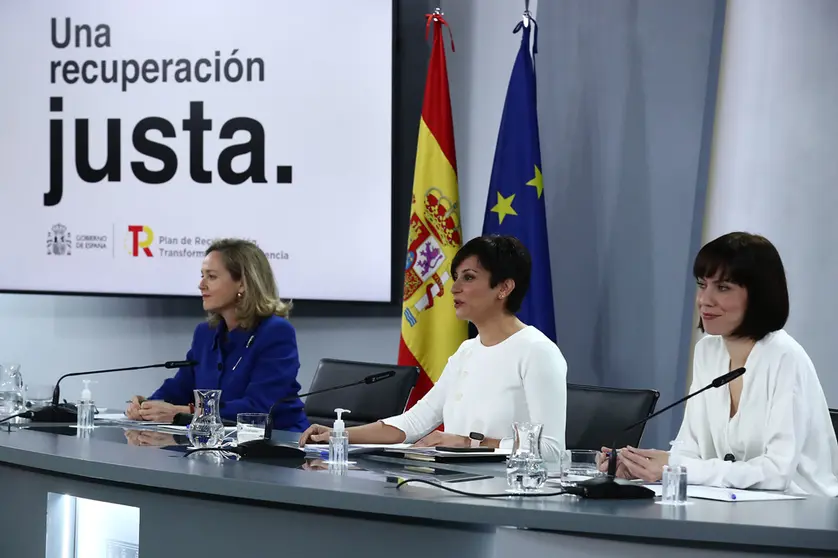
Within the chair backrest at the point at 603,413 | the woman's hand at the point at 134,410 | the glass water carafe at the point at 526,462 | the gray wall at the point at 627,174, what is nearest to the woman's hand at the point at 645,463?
the glass water carafe at the point at 526,462

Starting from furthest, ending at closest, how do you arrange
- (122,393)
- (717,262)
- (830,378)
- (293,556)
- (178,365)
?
1. (122,393)
2. (830,378)
3. (178,365)
4. (717,262)
5. (293,556)

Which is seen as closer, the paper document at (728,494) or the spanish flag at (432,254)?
the paper document at (728,494)

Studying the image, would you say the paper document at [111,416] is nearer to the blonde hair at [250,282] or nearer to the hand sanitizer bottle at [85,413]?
the hand sanitizer bottle at [85,413]

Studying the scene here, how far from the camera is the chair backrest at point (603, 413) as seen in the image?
2.93 meters

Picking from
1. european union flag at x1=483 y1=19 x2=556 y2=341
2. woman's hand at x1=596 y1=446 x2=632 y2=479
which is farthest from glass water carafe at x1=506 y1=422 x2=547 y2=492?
european union flag at x1=483 y1=19 x2=556 y2=341

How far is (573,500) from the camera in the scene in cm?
200

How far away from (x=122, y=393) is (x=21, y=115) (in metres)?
1.45

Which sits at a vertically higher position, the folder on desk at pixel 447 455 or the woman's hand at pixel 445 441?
the folder on desk at pixel 447 455

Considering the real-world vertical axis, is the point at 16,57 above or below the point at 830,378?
above

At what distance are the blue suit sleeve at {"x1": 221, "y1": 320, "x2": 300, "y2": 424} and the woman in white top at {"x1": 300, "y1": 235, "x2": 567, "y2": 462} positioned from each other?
550mm

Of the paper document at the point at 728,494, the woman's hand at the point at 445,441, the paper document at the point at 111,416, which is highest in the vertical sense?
the paper document at the point at 728,494

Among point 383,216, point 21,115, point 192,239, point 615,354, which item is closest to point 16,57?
point 21,115

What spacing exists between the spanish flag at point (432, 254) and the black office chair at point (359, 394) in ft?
2.49

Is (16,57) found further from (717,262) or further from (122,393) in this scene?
(717,262)
